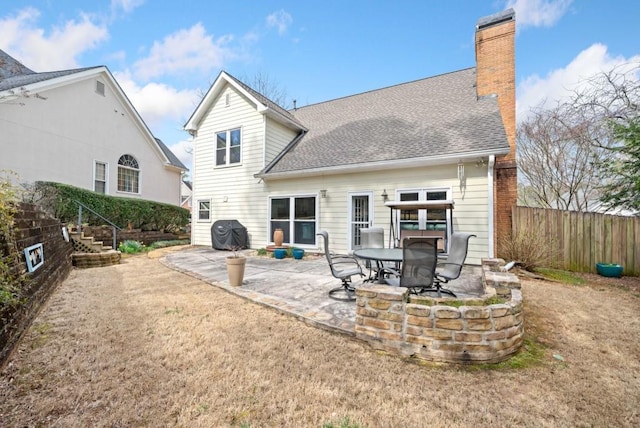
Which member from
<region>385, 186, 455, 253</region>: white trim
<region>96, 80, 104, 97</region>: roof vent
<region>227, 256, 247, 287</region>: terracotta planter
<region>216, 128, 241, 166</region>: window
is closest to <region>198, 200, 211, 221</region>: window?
<region>216, 128, 241, 166</region>: window

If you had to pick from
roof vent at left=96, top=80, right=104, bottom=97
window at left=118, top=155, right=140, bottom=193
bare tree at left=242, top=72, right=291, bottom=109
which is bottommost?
window at left=118, top=155, right=140, bottom=193

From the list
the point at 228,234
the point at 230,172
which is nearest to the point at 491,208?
the point at 228,234

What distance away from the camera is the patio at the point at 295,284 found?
12.2 ft

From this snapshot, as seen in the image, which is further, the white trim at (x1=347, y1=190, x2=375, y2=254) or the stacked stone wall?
the white trim at (x1=347, y1=190, x2=375, y2=254)

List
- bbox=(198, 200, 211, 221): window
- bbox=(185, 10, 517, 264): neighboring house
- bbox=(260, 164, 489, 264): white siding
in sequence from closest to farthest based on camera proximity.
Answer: bbox=(260, 164, 489, 264): white siding, bbox=(185, 10, 517, 264): neighboring house, bbox=(198, 200, 211, 221): window

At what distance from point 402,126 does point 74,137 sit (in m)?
13.8

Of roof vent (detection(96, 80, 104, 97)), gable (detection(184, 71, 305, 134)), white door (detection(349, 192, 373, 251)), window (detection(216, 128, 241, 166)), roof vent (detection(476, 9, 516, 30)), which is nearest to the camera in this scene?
white door (detection(349, 192, 373, 251))

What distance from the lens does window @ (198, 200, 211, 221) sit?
40.3 ft

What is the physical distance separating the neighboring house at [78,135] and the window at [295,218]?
795 centimetres

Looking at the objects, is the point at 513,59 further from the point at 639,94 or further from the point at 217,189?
the point at 217,189

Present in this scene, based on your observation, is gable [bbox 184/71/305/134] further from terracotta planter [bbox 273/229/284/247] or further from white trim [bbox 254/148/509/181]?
terracotta planter [bbox 273/229/284/247]

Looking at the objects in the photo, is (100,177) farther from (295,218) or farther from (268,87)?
(268,87)

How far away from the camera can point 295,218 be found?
10234mm

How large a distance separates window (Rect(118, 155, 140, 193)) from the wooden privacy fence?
1704 cm
